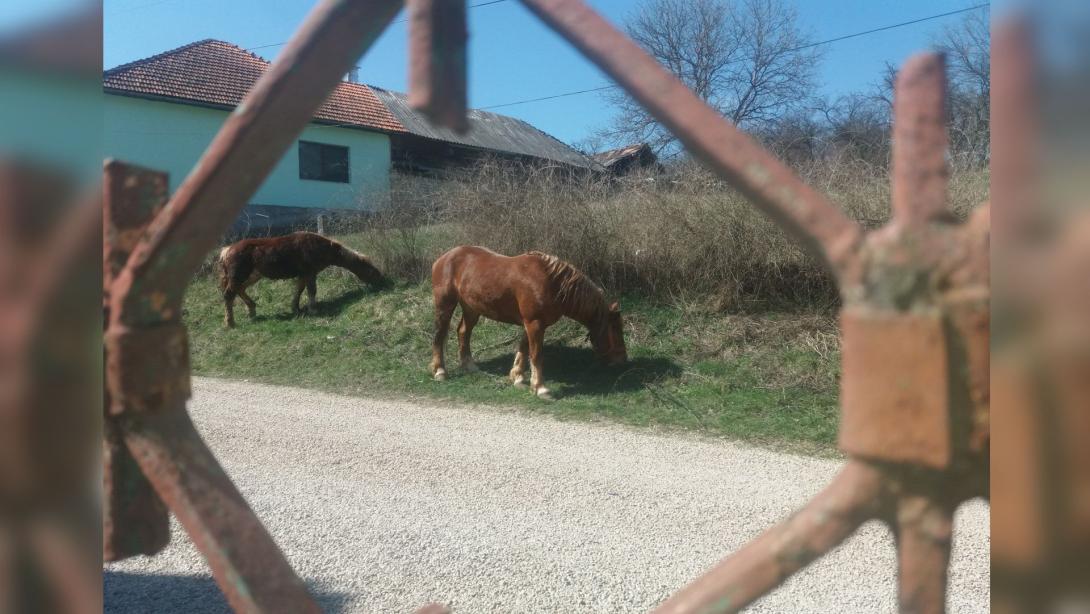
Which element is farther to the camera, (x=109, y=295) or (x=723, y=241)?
(x=723, y=241)

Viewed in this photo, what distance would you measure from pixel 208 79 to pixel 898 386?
20.2 meters

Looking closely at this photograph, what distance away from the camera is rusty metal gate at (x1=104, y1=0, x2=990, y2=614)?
61 cm

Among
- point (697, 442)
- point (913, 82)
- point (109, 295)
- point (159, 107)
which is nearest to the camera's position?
point (913, 82)

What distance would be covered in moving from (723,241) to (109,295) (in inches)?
342

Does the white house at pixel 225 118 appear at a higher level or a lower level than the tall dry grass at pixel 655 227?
higher

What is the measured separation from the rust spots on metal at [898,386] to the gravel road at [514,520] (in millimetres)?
2809

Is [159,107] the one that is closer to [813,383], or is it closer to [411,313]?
[411,313]

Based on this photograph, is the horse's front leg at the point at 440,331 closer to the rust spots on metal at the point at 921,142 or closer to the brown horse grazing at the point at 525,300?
the brown horse grazing at the point at 525,300

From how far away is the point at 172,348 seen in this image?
854mm

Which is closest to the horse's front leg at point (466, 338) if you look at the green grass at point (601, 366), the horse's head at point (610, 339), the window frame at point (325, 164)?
the green grass at point (601, 366)

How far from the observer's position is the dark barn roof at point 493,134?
21.4 m

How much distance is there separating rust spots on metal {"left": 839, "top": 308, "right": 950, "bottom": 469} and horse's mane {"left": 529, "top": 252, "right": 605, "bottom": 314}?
7153 mm
